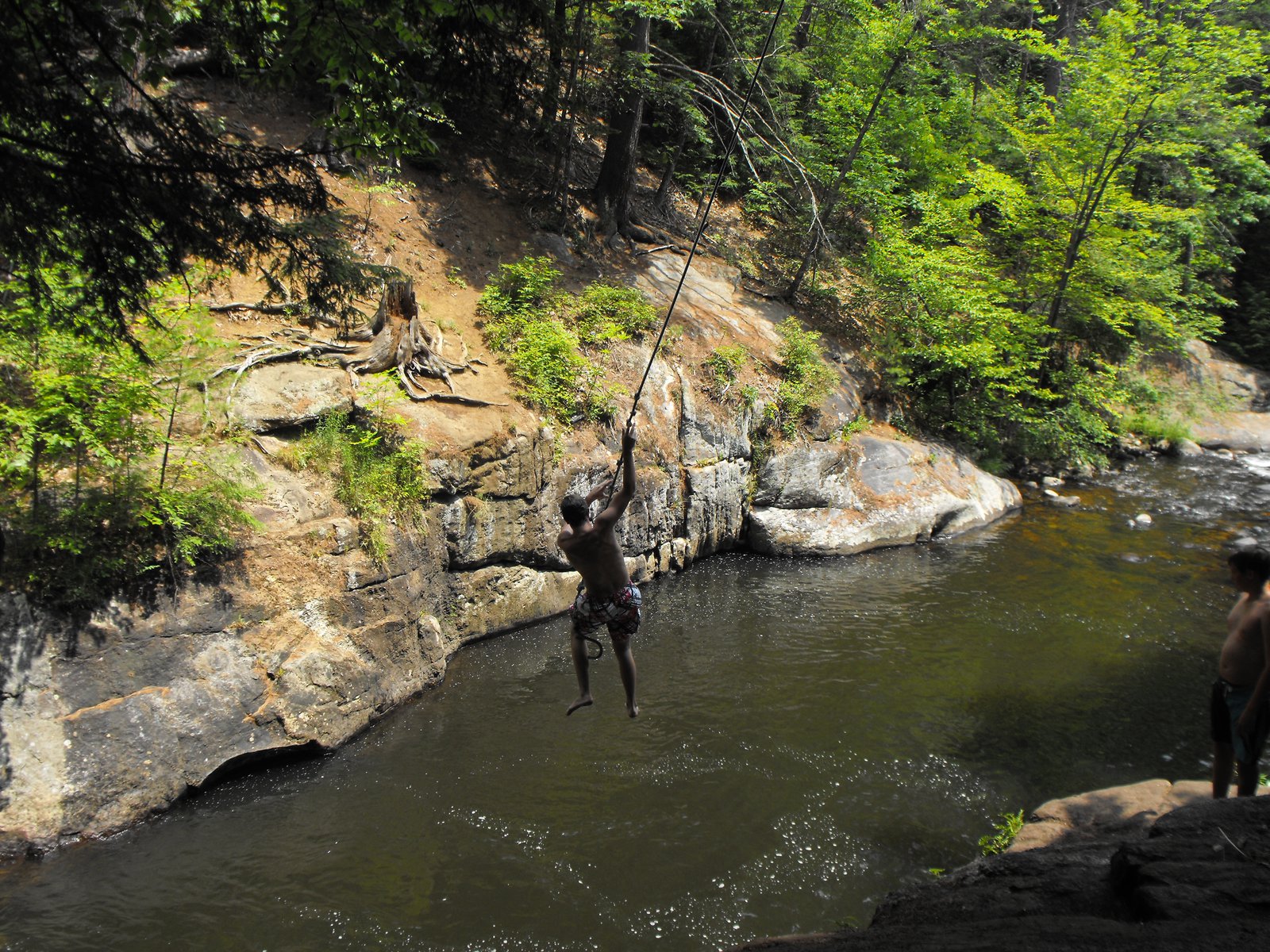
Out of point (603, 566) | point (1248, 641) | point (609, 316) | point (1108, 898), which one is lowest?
point (1108, 898)

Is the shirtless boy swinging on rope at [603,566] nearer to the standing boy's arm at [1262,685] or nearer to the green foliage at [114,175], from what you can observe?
the green foliage at [114,175]

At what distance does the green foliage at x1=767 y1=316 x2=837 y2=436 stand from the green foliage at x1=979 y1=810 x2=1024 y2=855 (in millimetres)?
8144

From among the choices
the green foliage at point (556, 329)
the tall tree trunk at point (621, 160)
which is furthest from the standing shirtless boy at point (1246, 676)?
the tall tree trunk at point (621, 160)

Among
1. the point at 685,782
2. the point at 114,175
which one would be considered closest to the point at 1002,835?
the point at 685,782

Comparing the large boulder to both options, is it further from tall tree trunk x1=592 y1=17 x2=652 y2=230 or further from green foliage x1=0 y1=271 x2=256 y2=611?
green foliage x1=0 y1=271 x2=256 y2=611

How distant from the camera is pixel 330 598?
26.3ft

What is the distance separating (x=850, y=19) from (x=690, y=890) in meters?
19.6

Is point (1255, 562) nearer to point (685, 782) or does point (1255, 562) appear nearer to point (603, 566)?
point (603, 566)

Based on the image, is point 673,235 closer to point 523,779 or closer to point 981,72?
point 523,779

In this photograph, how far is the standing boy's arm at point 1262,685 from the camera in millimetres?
4945

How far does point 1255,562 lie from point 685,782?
486cm

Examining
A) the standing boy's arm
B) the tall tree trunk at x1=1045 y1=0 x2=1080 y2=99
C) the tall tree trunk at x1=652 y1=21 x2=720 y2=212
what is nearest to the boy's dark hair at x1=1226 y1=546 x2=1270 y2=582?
the standing boy's arm

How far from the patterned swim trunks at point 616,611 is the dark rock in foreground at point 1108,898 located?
2.33 metres

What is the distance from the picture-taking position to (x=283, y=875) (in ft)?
19.7
